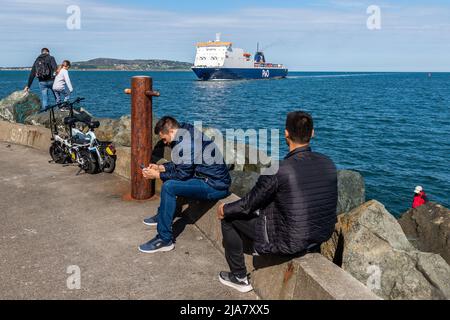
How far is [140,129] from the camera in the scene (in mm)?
5898

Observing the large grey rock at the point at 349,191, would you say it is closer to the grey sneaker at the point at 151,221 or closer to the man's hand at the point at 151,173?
the grey sneaker at the point at 151,221

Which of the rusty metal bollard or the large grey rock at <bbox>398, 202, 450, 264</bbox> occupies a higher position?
the rusty metal bollard

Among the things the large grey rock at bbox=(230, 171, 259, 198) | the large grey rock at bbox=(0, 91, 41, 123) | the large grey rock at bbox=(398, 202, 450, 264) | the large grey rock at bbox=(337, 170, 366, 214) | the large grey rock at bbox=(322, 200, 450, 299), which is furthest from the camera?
the large grey rock at bbox=(0, 91, 41, 123)

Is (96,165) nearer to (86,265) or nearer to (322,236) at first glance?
(86,265)

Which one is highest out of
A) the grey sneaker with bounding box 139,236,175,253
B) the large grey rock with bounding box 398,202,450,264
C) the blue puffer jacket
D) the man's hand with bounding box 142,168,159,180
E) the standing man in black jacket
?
the standing man in black jacket

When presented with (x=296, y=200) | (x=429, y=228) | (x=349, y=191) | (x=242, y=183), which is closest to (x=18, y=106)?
(x=242, y=183)

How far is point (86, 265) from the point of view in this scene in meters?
4.14

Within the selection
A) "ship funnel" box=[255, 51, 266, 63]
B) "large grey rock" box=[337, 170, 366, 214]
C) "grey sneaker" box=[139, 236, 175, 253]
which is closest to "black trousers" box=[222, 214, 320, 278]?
"grey sneaker" box=[139, 236, 175, 253]

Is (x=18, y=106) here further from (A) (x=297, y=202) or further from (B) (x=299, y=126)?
(A) (x=297, y=202)

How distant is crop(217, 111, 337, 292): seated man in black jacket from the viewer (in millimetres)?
3102

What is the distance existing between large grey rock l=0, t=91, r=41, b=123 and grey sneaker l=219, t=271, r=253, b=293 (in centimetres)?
1146

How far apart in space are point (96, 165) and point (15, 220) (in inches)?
84.5

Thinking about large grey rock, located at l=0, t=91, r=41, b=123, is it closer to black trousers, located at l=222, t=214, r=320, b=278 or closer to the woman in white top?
the woman in white top
